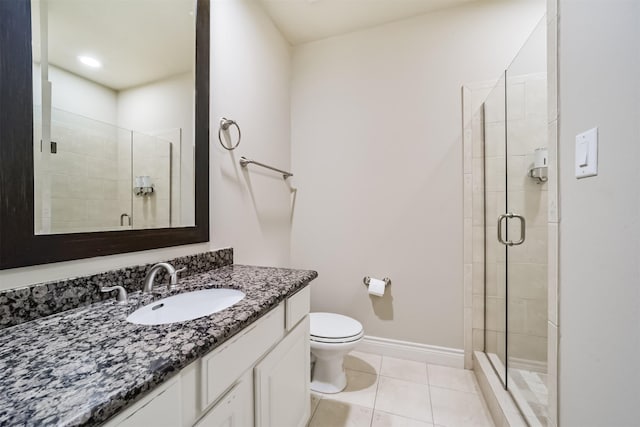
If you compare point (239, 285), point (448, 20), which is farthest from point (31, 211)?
point (448, 20)

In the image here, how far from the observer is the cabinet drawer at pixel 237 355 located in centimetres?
65

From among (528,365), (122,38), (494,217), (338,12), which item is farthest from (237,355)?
(338,12)

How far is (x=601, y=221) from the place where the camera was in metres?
0.66

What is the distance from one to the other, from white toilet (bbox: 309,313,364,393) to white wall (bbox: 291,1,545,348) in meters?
0.44

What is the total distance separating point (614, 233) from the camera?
0.62 metres

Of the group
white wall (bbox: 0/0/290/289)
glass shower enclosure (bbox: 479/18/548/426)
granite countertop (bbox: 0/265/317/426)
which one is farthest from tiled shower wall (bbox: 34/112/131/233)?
glass shower enclosure (bbox: 479/18/548/426)

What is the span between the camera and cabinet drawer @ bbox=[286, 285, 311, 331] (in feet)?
3.47

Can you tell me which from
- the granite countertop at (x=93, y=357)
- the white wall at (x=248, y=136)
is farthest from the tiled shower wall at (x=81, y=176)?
the granite countertop at (x=93, y=357)

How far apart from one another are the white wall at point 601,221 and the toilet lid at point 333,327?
0.96 meters

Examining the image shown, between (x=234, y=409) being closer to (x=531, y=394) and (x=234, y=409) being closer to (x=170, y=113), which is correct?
(x=170, y=113)

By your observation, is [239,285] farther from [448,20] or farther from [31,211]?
[448,20]

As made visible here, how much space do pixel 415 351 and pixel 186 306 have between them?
1.65 m

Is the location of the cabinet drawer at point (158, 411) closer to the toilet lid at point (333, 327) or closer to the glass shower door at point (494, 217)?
the toilet lid at point (333, 327)

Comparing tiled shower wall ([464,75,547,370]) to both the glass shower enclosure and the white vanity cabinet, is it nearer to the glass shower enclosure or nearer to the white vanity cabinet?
the glass shower enclosure
